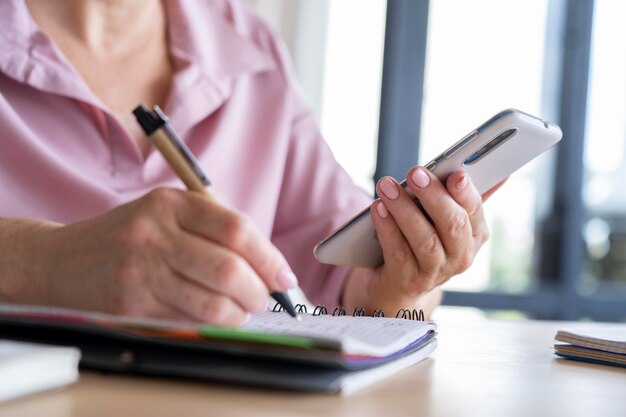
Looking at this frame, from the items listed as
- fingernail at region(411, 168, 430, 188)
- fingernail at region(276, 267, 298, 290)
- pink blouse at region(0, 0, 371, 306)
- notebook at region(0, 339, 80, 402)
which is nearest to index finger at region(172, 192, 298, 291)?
fingernail at region(276, 267, 298, 290)

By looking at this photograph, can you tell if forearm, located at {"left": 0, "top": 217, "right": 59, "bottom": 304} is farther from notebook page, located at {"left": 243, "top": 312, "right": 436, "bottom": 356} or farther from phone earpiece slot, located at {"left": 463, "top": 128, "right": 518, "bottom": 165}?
phone earpiece slot, located at {"left": 463, "top": 128, "right": 518, "bottom": 165}

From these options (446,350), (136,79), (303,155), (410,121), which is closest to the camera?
(446,350)

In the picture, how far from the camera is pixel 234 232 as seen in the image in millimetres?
506

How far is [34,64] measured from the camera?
39.4 inches

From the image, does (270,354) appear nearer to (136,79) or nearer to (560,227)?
(136,79)

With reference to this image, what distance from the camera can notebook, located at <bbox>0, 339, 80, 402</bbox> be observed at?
40 cm

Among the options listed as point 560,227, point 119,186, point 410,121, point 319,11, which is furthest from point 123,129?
point 560,227

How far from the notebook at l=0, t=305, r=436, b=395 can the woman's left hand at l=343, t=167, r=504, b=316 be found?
26cm

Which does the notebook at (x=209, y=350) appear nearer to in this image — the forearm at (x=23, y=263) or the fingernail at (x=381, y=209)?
the forearm at (x=23, y=263)

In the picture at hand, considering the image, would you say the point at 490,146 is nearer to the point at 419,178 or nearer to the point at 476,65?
A: the point at 419,178

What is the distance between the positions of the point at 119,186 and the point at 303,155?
0.33m

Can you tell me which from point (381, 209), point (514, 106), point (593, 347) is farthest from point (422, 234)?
point (514, 106)

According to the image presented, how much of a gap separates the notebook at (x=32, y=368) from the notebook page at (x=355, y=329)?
4.8 inches

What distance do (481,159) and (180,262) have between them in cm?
36
